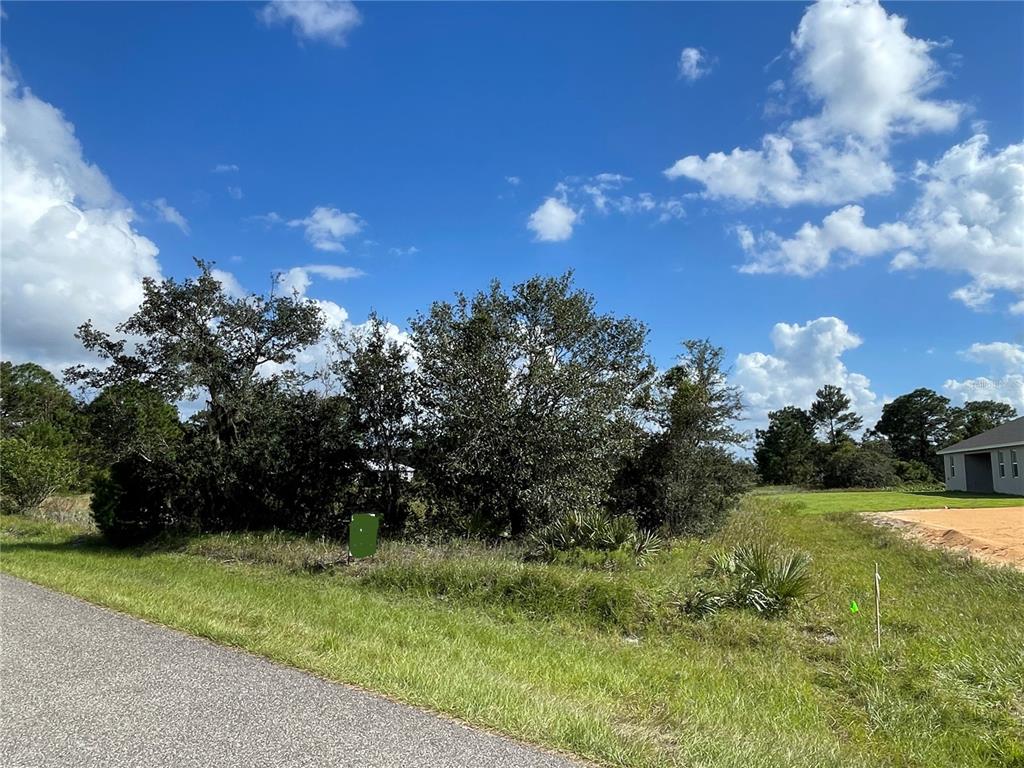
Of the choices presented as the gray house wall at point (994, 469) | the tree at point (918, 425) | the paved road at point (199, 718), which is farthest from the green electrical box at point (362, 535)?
the tree at point (918, 425)

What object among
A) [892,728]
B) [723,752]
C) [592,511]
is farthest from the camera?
[592,511]

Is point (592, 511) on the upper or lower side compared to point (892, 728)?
upper

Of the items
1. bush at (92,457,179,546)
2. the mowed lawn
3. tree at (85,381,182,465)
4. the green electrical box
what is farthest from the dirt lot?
bush at (92,457,179,546)

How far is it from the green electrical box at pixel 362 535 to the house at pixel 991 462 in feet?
95.1

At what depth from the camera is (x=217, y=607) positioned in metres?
8.23

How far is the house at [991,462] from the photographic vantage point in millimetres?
29859

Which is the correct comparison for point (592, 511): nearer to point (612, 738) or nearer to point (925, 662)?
point (925, 662)

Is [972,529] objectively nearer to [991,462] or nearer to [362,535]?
[362,535]

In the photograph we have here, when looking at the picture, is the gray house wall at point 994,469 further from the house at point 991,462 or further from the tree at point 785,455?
the tree at point 785,455

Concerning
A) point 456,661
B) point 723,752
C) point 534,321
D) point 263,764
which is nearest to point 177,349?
point 534,321

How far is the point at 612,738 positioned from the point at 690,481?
15.2 meters

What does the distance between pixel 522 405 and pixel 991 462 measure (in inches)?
1165

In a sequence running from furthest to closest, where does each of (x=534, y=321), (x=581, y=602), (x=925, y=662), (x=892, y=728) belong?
(x=534, y=321) < (x=581, y=602) < (x=925, y=662) < (x=892, y=728)

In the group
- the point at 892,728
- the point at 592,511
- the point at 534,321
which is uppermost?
the point at 534,321
